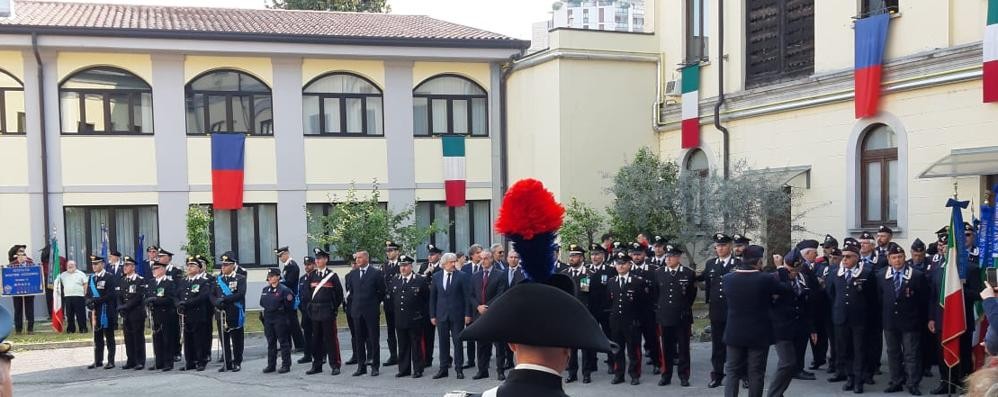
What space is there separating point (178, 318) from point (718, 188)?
387 inches

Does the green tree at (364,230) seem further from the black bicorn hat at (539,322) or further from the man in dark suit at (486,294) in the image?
the black bicorn hat at (539,322)

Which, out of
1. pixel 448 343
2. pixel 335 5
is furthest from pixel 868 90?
pixel 335 5

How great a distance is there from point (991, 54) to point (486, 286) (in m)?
8.44

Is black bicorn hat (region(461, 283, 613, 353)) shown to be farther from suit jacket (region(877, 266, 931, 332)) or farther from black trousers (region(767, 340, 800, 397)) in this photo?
suit jacket (region(877, 266, 931, 332))

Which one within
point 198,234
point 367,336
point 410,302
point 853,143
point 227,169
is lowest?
point 367,336

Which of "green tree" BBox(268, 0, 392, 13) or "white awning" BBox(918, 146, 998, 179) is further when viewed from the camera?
"green tree" BBox(268, 0, 392, 13)

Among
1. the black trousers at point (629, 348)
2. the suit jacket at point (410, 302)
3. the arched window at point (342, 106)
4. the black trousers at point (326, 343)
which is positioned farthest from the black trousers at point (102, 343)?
the arched window at point (342, 106)

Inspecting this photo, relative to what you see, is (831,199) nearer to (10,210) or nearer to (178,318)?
(178,318)

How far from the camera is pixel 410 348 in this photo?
12.5m

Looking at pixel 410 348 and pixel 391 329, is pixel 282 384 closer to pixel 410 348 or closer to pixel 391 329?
pixel 410 348

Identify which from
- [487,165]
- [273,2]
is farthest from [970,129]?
[273,2]

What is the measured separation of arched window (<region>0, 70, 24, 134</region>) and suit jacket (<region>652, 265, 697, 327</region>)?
16.2 m

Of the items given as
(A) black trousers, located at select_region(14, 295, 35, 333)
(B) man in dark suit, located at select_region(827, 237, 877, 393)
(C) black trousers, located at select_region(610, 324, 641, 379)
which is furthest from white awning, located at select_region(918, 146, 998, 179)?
(A) black trousers, located at select_region(14, 295, 35, 333)

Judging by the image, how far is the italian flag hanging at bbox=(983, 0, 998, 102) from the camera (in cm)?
1313
